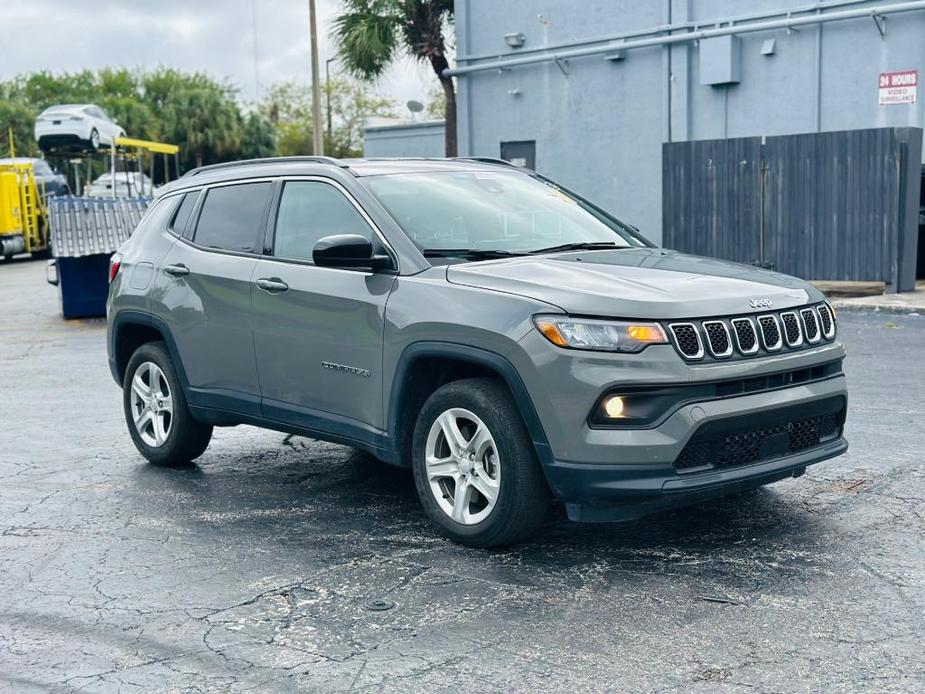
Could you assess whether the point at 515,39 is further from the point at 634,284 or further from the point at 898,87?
the point at 634,284

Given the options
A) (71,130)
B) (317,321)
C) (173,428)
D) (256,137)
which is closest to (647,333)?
(317,321)

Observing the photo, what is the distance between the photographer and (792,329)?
5.26 m

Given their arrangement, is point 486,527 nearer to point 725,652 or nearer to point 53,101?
point 725,652

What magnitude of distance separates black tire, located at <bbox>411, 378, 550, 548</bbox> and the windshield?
0.79 metres

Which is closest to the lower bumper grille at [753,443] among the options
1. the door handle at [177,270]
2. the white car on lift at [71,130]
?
the door handle at [177,270]

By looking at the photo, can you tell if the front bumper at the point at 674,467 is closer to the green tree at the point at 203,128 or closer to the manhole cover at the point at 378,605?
the manhole cover at the point at 378,605

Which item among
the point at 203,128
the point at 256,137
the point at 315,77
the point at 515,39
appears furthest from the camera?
the point at 256,137

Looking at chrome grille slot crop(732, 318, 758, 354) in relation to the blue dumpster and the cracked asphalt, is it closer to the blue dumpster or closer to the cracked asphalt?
the cracked asphalt

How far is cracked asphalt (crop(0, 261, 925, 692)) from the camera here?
406cm

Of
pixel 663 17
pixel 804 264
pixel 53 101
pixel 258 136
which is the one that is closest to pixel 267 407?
pixel 804 264

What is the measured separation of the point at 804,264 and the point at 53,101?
8457 centimetres

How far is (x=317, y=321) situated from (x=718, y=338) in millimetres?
2039

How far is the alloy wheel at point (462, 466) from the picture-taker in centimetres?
524

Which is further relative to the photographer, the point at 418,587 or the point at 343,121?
the point at 343,121
